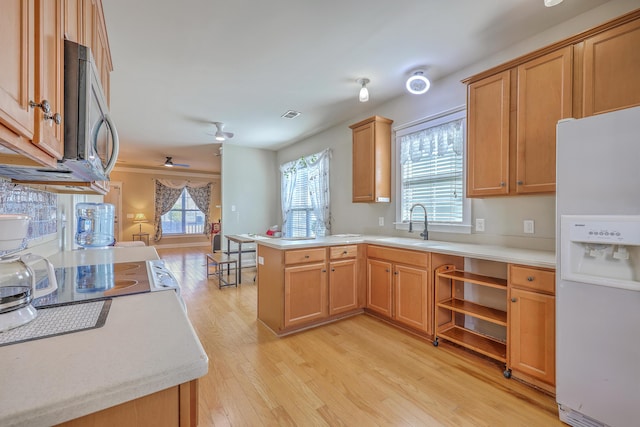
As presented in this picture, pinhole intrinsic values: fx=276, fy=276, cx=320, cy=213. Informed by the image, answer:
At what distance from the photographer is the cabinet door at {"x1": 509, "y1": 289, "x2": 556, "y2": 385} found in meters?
1.72

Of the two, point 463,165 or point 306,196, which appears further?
point 306,196

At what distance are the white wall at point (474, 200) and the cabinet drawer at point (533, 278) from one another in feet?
1.61

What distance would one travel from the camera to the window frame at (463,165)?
2668mm

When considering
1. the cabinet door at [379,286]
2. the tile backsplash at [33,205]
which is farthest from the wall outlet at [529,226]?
the tile backsplash at [33,205]

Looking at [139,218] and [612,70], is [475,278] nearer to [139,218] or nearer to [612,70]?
[612,70]

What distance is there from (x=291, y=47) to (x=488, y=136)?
1785 millimetres

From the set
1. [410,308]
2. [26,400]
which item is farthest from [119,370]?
[410,308]

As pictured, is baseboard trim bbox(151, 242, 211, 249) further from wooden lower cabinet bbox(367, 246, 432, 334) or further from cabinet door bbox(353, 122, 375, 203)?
wooden lower cabinet bbox(367, 246, 432, 334)

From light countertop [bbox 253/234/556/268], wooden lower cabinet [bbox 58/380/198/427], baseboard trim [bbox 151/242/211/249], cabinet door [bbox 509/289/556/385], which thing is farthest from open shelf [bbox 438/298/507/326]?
baseboard trim [bbox 151/242/211/249]

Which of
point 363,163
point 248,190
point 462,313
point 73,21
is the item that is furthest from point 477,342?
point 248,190

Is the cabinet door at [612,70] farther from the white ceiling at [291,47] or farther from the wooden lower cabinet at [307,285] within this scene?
→ the wooden lower cabinet at [307,285]

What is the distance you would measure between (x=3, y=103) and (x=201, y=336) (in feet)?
8.38

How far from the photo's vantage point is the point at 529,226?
2.22 m

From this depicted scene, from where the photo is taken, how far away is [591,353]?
145 cm
